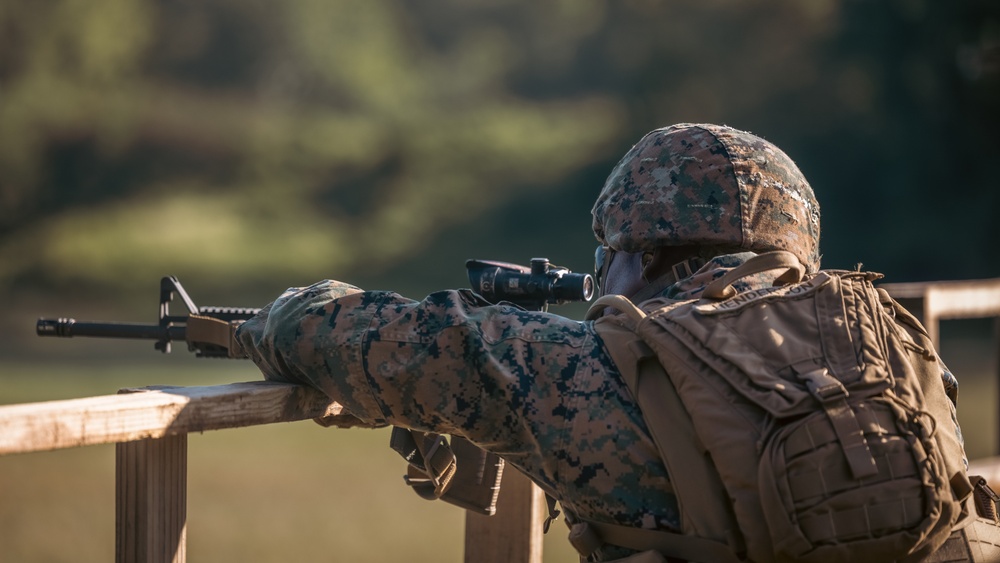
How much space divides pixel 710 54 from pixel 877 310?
65.0ft

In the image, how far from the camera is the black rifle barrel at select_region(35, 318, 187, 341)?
96.1 inches

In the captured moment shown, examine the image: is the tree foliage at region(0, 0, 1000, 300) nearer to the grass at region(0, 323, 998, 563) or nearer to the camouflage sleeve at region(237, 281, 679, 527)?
the grass at region(0, 323, 998, 563)

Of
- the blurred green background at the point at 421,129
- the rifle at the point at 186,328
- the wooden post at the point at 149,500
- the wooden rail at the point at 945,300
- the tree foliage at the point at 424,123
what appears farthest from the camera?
the tree foliage at the point at 424,123

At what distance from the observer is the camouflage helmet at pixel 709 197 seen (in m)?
2.06

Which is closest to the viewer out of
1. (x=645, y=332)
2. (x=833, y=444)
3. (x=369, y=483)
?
(x=833, y=444)

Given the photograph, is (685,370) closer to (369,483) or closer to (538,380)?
(538,380)

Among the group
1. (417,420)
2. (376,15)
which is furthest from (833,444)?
(376,15)

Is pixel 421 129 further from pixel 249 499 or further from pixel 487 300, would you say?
pixel 487 300

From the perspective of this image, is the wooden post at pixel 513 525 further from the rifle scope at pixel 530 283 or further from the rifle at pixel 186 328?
the rifle at pixel 186 328

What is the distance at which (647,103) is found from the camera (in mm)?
21141

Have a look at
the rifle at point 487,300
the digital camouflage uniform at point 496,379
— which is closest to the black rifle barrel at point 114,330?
the rifle at point 487,300

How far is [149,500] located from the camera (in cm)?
179

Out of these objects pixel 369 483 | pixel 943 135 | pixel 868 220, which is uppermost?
pixel 943 135

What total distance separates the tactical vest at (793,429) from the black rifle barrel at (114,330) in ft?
3.51
